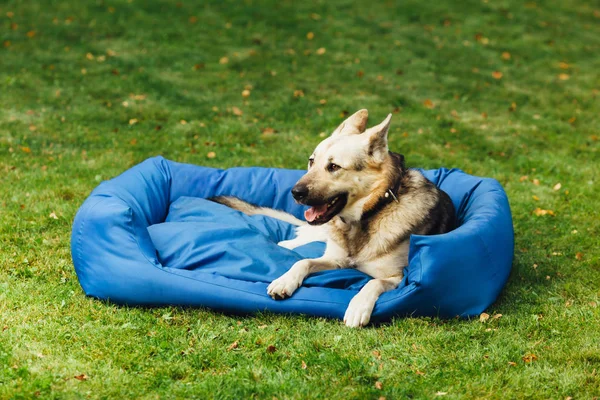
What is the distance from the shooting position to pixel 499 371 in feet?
13.7

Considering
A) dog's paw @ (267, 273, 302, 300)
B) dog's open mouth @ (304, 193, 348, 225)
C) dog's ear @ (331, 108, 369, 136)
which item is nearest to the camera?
dog's paw @ (267, 273, 302, 300)

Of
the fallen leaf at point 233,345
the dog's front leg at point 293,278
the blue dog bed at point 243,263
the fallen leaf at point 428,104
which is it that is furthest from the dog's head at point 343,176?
the fallen leaf at point 428,104

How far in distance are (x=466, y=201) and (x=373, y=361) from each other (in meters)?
2.54

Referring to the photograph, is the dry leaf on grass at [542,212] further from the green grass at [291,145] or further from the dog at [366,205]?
the dog at [366,205]

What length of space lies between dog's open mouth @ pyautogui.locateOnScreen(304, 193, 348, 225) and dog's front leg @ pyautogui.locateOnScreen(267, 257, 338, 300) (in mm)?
329

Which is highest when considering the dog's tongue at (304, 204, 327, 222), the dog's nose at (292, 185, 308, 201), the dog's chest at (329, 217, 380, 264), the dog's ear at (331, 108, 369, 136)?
the dog's ear at (331, 108, 369, 136)

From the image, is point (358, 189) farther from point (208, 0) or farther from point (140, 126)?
point (208, 0)

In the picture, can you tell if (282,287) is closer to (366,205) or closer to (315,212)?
(315,212)

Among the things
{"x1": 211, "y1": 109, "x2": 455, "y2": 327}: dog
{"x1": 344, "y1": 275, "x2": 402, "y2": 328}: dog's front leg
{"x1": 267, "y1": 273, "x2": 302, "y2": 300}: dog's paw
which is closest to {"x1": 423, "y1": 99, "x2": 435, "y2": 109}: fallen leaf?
{"x1": 211, "y1": 109, "x2": 455, "y2": 327}: dog

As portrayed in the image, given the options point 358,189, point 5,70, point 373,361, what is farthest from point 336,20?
point 373,361

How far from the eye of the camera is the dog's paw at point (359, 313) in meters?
4.62

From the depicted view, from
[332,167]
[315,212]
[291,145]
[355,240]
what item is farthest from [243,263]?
[291,145]

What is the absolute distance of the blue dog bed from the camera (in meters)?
4.75

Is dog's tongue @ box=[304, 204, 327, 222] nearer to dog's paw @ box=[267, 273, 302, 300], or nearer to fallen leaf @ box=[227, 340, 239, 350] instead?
dog's paw @ box=[267, 273, 302, 300]
